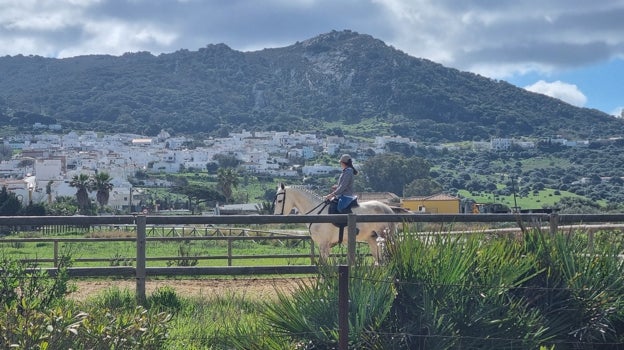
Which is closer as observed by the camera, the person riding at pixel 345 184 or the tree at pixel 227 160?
the person riding at pixel 345 184

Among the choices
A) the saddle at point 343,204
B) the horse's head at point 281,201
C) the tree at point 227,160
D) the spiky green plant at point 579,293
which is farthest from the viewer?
the tree at point 227,160

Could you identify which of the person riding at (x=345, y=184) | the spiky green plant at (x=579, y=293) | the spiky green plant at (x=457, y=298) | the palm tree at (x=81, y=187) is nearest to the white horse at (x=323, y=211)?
the person riding at (x=345, y=184)

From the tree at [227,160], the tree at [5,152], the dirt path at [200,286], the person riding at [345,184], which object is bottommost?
the dirt path at [200,286]

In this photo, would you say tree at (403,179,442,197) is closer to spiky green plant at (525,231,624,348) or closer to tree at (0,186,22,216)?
tree at (0,186,22,216)

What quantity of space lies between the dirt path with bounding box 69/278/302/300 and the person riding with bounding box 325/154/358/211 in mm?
1578

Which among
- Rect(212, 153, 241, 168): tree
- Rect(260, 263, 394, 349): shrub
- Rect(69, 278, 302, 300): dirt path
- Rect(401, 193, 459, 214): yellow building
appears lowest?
Rect(401, 193, 459, 214): yellow building

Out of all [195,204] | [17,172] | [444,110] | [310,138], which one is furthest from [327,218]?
[444,110]

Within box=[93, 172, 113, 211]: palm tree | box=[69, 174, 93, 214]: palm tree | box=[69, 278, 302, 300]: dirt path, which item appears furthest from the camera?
box=[93, 172, 113, 211]: palm tree

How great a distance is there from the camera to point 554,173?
108m

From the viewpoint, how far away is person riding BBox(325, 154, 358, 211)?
12.6 meters

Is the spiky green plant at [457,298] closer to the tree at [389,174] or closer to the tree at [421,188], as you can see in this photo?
the tree at [421,188]

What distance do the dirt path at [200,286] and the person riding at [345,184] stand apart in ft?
5.18

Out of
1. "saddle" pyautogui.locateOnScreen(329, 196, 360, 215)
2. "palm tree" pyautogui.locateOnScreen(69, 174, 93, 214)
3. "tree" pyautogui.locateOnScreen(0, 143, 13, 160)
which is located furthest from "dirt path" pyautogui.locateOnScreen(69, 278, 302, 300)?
"tree" pyautogui.locateOnScreen(0, 143, 13, 160)

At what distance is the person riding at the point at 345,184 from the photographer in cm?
1262
